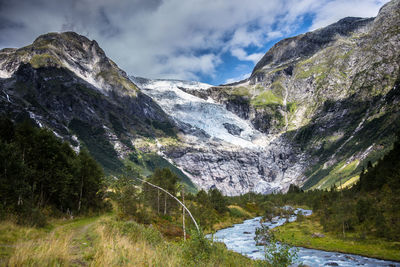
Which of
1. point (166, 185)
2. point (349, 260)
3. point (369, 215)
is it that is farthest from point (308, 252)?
point (166, 185)

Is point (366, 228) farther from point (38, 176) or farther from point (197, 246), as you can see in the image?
point (38, 176)

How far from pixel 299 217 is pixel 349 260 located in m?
40.4

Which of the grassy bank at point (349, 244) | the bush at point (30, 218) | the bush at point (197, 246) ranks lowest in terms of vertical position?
the grassy bank at point (349, 244)

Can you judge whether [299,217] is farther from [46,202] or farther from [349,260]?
[46,202]

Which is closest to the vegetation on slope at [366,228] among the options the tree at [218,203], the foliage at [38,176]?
the foliage at [38,176]

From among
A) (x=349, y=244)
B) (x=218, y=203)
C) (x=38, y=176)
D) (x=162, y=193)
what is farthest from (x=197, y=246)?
(x=218, y=203)

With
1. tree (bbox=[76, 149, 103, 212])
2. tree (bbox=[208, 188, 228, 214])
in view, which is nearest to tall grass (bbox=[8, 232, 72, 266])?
tree (bbox=[76, 149, 103, 212])

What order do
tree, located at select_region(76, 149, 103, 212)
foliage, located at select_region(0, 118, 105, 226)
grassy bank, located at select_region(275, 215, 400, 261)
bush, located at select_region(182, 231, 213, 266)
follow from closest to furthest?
1. bush, located at select_region(182, 231, 213, 266)
2. foliage, located at select_region(0, 118, 105, 226)
3. grassy bank, located at select_region(275, 215, 400, 261)
4. tree, located at select_region(76, 149, 103, 212)

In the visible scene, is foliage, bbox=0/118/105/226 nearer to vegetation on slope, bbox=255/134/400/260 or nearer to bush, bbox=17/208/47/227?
bush, bbox=17/208/47/227

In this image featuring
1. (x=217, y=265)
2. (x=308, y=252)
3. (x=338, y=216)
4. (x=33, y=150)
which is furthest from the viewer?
(x=338, y=216)

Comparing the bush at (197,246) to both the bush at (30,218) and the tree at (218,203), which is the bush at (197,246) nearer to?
the bush at (30,218)

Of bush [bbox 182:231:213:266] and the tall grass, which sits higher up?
the tall grass

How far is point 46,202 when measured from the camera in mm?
33156

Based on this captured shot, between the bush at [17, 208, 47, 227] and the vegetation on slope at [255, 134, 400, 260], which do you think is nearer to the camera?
the bush at [17, 208, 47, 227]
